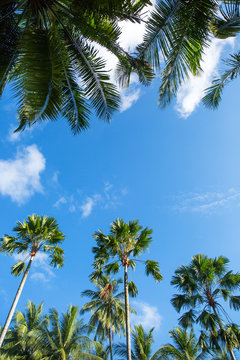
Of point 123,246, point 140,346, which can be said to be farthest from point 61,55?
point 140,346

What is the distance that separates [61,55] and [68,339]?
17923 millimetres

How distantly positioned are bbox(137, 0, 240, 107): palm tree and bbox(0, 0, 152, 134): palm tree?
1.31 ft

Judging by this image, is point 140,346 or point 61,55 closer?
point 61,55

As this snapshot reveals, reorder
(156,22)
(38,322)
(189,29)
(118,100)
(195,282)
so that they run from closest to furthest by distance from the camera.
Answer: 1. (189,29)
2. (156,22)
3. (118,100)
4. (195,282)
5. (38,322)

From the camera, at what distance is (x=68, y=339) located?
15.9 metres

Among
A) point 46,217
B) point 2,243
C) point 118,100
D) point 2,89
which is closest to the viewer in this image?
point 2,89

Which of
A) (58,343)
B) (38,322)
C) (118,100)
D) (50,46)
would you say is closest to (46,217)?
(58,343)

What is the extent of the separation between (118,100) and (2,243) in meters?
13.8

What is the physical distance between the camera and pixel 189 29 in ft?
14.5

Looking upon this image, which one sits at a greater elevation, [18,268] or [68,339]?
[18,268]

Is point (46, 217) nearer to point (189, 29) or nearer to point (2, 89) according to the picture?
point (2, 89)

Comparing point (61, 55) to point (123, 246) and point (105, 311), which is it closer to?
point (123, 246)

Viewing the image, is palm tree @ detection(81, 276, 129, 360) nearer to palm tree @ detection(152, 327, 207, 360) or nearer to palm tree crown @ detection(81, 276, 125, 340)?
palm tree crown @ detection(81, 276, 125, 340)

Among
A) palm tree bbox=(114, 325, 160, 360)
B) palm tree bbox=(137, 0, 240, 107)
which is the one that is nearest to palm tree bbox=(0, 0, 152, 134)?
palm tree bbox=(137, 0, 240, 107)
